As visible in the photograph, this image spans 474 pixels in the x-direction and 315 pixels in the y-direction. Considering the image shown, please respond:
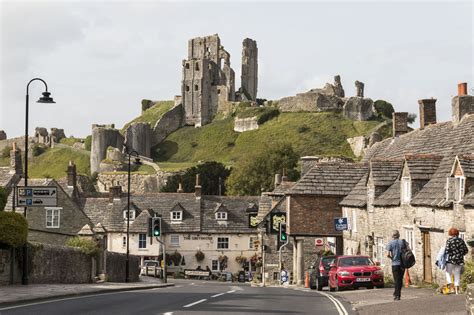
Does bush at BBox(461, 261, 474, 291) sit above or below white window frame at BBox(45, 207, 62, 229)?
below

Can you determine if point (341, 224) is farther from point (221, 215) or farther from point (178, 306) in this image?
point (221, 215)

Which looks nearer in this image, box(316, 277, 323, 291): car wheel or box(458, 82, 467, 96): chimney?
box(316, 277, 323, 291): car wheel

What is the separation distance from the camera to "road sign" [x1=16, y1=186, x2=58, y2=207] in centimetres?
2841

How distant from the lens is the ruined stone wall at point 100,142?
497ft

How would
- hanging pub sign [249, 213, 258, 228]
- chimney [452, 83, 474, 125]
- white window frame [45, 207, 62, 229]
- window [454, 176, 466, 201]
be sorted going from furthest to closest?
hanging pub sign [249, 213, 258, 228] < white window frame [45, 207, 62, 229] < chimney [452, 83, 474, 125] < window [454, 176, 466, 201]

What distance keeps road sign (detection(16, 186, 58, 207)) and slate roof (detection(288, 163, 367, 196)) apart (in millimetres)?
18774

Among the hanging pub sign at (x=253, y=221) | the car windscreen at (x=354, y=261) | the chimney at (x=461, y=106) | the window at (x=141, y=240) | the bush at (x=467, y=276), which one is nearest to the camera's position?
the bush at (x=467, y=276)

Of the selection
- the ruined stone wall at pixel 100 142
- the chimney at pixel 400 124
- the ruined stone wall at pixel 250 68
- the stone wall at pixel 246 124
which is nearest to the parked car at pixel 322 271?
the chimney at pixel 400 124

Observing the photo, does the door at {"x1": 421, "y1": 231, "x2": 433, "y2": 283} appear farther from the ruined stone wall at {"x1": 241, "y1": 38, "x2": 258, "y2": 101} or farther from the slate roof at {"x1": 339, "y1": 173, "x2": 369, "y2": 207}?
the ruined stone wall at {"x1": 241, "y1": 38, "x2": 258, "y2": 101}

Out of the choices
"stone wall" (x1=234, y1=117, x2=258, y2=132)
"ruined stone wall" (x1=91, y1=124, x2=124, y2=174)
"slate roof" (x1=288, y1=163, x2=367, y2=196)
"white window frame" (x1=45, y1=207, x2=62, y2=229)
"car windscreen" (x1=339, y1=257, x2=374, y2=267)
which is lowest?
"car windscreen" (x1=339, y1=257, x2=374, y2=267)

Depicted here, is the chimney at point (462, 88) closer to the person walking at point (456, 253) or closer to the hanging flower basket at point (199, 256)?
the person walking at point (456, 253)

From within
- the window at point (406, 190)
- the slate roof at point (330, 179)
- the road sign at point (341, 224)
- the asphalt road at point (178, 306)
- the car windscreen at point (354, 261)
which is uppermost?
the slate roof at point (330, 179)

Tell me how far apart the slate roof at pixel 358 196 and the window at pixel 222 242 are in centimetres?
3734

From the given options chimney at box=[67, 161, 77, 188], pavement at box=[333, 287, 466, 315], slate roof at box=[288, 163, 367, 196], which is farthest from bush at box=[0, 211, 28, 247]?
chimney at box=[67, 161, 77, 188]
